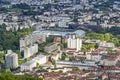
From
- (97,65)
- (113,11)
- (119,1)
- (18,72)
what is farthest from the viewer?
(119,1)

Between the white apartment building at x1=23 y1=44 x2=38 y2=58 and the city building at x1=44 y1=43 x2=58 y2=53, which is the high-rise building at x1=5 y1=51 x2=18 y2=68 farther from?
the city building at x1=44 y1=43 x2=58 y2=53

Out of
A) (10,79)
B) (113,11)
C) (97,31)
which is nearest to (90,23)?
(97,31)

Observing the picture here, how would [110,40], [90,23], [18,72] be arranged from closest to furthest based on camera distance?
[18,72]
[110,40]
[90,23]

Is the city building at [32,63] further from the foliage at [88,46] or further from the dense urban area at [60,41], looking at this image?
the foliage at [88,46]

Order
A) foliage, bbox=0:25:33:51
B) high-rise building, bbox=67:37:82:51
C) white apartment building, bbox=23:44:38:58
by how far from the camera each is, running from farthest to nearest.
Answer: foliage, bbox=0:25:33:51, high-rise building, bbox=67:37:82:51, white apartment building, bbox=23:44:38:58

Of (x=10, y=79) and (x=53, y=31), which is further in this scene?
(x=53, y=31)

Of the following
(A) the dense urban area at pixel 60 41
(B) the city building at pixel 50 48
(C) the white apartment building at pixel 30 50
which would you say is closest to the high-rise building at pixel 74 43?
(A) the dense urban area at pixel 60 41

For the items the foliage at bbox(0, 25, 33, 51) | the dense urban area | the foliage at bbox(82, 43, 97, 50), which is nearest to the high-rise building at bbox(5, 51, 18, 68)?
the dense urban area

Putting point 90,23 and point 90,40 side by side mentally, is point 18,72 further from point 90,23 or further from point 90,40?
point 90,23

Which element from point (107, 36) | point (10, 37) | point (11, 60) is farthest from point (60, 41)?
point (11, 60)
